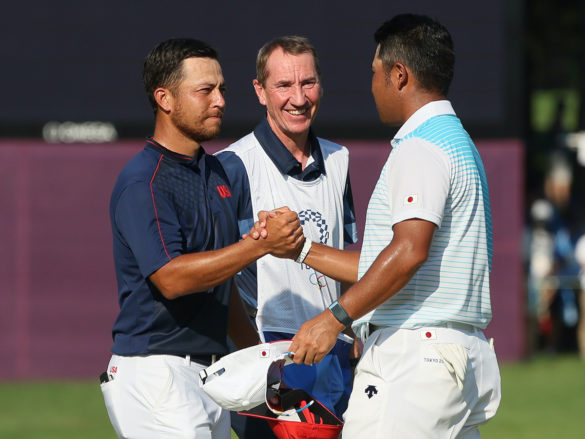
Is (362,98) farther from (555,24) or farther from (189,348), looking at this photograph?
(555,24)

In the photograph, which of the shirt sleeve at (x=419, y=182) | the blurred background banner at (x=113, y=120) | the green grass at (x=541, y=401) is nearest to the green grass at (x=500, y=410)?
the green grass at (x=541, y=401)

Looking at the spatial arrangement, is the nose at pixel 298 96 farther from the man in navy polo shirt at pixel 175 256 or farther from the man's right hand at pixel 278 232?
the man's right hand at pixel 278 232

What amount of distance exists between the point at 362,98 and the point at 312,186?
16.3ft

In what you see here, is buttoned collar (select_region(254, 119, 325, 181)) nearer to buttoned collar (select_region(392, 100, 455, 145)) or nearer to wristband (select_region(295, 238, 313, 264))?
wristband (select_region(295, 238, 313, 264))

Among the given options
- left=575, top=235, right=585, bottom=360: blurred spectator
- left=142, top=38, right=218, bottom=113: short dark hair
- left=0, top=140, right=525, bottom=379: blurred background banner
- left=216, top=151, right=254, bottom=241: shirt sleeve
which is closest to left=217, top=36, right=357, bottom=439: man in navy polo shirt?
left=216, top=151, right=254, bottom=241: shirt sleeve

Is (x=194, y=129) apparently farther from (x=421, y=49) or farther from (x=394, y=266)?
(x=394, y=266)

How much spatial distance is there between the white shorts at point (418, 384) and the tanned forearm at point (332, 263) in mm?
652

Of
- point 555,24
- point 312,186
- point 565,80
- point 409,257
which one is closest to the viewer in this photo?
point 409,257

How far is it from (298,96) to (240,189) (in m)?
0.54

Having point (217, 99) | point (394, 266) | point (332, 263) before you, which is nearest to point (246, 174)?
point (332, 263)

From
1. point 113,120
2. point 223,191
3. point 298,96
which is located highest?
point 113,120

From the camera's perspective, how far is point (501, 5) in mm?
10109

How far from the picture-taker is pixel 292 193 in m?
5.24

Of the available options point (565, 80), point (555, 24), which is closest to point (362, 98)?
point (555, 24)
